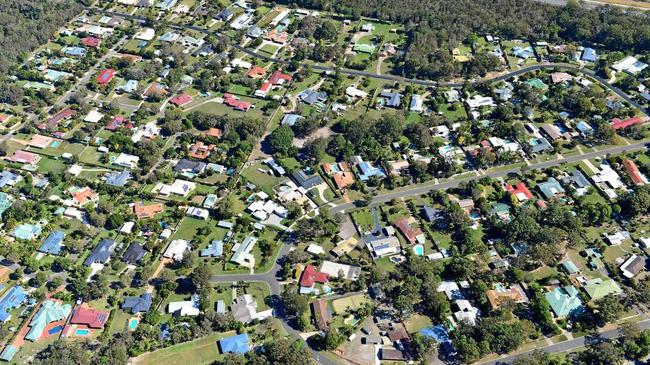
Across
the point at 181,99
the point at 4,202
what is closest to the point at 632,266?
the point at 181,99

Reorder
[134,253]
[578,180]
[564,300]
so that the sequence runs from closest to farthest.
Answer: [564,300], [134,253], [578,180]

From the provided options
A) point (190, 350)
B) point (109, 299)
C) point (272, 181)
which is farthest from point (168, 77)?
point (190, 350)

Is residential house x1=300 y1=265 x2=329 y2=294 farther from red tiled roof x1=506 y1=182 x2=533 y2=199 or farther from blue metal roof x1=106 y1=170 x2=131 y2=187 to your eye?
blue metal roof x1=106 y1=170 x2=131 y2=187

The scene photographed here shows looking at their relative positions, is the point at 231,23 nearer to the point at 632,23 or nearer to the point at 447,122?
the point at 447,122

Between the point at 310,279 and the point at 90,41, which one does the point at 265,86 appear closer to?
the point at 90,41

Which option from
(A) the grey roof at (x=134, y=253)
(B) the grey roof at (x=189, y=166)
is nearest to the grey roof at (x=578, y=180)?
(B) the grey roof at (x=189, y=166)

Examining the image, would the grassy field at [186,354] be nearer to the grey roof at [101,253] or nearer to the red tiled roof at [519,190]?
the grey roof at [101,253]

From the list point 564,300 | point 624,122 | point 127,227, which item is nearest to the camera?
point 564,300

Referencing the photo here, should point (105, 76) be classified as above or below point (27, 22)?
above
